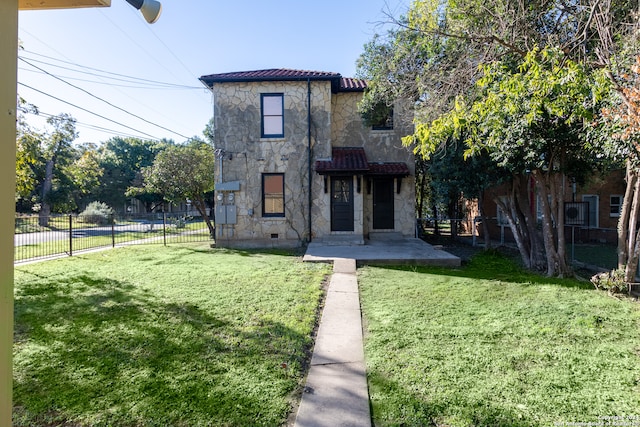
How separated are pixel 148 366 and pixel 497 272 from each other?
7335 mm

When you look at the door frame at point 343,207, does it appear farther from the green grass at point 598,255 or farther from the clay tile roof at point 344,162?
the green grass at point 598,255

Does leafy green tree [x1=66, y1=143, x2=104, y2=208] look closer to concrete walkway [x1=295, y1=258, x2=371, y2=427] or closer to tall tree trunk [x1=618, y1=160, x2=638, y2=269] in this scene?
concrete walkway [x1=295, y1=258, x2=371, y2=427]

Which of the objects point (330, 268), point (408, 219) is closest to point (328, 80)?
point (408, 219)

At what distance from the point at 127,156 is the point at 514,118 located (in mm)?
54609

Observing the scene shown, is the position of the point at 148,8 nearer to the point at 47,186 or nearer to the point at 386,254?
the point at 386,254

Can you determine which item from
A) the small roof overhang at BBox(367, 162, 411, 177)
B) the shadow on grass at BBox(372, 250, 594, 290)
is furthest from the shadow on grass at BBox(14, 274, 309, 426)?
the small roof overhang at BBox(367, 162, 411, 177)

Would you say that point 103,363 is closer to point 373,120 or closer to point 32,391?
point 32,391

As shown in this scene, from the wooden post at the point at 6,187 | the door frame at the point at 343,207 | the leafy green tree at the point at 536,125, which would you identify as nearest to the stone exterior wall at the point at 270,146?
the door frame at the point at 343,207

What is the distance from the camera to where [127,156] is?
162 feet

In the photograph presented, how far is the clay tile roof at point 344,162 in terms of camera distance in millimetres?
11273

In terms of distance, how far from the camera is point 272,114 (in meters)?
12.3

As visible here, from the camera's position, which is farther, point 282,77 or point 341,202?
point 341,202

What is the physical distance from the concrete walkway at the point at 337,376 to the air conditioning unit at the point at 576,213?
12368 mm

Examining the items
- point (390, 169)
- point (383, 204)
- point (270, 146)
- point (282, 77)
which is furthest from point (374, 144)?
point (282, 77)
